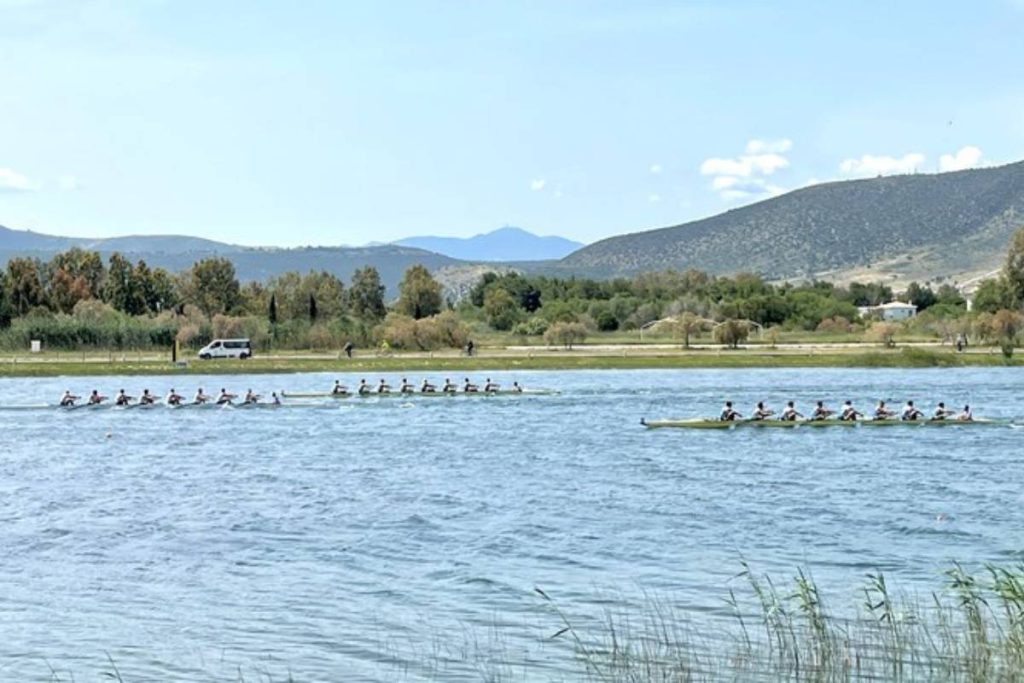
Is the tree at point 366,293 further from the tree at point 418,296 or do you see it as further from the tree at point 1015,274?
the tree at point 1015,274

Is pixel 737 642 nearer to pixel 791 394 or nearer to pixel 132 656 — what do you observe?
pixel 132 656

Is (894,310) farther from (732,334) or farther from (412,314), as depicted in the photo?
(732,334)

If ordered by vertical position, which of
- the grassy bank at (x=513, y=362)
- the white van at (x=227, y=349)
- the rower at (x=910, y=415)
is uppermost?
the white van at (x=227, y=349)

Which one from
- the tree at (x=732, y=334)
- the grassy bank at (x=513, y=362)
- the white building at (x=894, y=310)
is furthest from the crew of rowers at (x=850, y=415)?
the white building at (x=894, y=310)

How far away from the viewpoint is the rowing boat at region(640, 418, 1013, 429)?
57.6 meters

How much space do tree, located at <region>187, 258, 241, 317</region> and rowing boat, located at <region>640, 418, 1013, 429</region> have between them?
10920cm

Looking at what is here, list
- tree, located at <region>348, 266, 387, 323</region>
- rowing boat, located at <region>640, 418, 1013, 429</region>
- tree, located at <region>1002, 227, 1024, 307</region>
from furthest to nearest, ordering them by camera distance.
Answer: tree, located at <region>348, 266, 387, 323</region>, tree, located at <region>1002, 227, 1024, 307</region>, rowing boat, located at <region>640, 418, 1013, 429</region>

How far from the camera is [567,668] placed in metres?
21.1

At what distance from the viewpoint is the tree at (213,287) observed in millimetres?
163000

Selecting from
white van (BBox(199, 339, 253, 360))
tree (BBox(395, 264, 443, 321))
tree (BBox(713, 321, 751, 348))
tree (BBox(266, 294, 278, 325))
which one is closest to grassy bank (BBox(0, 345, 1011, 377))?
white van (BBox(199, 339, 253, 360))

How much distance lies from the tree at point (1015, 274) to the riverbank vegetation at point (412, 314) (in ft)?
0.39

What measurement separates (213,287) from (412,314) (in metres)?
20.5

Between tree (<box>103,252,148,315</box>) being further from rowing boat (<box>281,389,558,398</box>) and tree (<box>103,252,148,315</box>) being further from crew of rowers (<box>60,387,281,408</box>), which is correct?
crew of rowers (<box>60,387,281,408</box>)

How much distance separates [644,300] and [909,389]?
4255 inches
